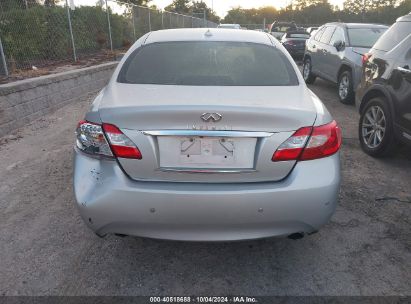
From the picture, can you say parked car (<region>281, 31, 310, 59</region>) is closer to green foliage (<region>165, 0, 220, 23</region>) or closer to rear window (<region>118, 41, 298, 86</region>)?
rear window (<region>118, 41, 298, 86</region>)

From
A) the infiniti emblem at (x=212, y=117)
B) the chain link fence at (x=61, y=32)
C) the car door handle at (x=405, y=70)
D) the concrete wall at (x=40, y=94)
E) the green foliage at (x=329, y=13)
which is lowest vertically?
the green foliage at (x=329, y=13)

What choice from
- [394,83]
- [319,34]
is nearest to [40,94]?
[394,83]

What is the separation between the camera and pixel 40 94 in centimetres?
671

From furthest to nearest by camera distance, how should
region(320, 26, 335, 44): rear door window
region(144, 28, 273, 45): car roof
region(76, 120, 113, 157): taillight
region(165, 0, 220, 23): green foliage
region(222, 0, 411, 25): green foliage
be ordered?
region(222, 0, 411, 25): green foliage, region(165, 0, 220, 23): green foliage, region(320, 26, 335, 44): rear door window, region(144, 28, 273, 45): car roof, region(76, 120, 113, 157): taillight

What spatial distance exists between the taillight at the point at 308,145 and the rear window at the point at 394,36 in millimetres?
3091

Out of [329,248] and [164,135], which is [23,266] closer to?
[164,135]

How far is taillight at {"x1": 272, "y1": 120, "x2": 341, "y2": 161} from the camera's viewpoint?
2312 millimetres

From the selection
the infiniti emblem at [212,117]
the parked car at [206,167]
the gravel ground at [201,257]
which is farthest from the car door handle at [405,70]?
the infiniti emblem at [212,117]

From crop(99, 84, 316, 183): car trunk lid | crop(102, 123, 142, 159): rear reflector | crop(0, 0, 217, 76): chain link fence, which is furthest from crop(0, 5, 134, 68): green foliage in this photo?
crop(99, 84, 316, 183): car trunk lid

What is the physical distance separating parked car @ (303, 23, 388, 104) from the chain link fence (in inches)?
253

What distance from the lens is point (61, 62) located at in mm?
9945

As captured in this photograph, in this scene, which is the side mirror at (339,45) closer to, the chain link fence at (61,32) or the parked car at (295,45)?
the chain link fence at (61,32)

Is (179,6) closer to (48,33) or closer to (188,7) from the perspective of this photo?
(188,7)

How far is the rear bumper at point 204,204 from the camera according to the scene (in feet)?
7.41
